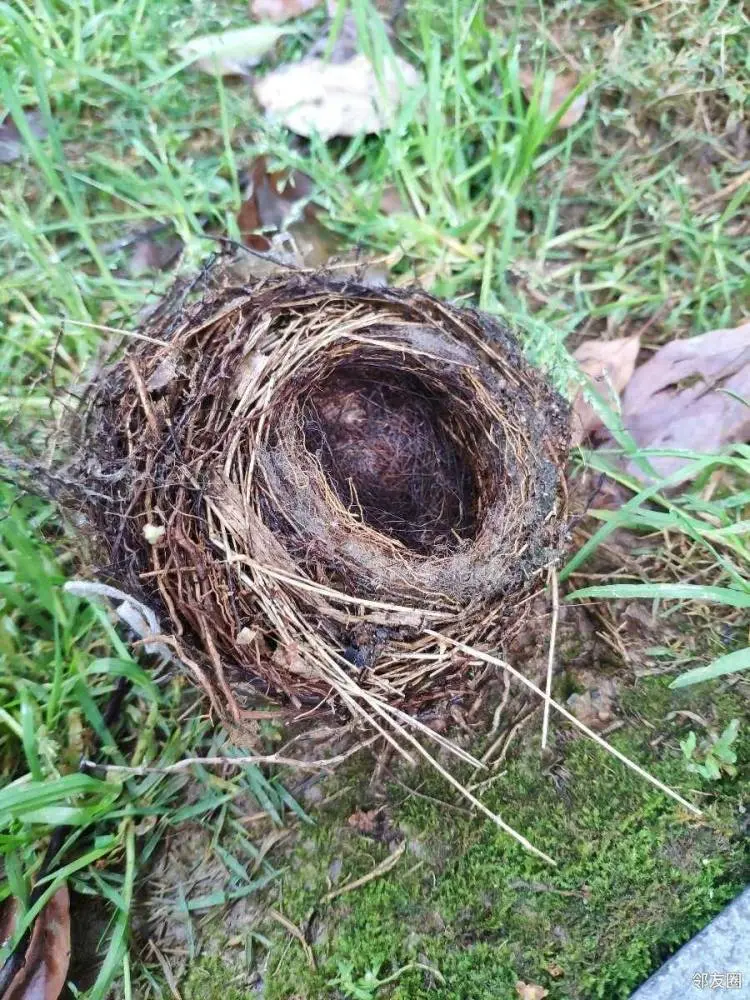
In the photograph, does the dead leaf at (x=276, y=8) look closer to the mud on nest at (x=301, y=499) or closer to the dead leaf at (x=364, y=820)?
the mud on nest at (x=301, y=499)

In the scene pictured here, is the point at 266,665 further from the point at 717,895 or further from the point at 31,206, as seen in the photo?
the point at 31,206

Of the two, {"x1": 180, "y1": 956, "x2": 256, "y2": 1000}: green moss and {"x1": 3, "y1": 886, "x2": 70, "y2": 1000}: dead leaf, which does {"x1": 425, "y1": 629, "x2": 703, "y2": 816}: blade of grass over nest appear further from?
{"x1": 3, "y1": 886, "x2": 70, "y2": 1000}: dead leaf

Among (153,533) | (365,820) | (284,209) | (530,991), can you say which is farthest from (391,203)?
(530,991)

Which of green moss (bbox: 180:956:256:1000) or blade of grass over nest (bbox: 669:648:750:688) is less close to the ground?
blade of grass over nest (bbox: 669:648:750:688)

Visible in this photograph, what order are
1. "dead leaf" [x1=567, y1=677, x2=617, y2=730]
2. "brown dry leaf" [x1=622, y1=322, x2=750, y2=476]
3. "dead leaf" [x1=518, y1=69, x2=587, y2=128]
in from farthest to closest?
"dead leaf" [x1=518, y1=69, x2=587, y2=128]
"brown dry leaf" [x1=622, y1=322, x2=750, y2=476]
"dead leaf" [x1=567, y1=677, x2=617, y2=730]

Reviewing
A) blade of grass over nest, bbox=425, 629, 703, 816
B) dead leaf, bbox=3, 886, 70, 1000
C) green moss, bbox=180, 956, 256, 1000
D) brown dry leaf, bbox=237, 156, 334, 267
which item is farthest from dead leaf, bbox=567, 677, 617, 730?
brown dry leaf, bbox=237, 156, 334, 267

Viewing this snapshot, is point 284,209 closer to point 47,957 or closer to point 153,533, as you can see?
point 153,533

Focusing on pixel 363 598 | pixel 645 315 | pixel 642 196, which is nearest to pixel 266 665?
pixel 363 598
